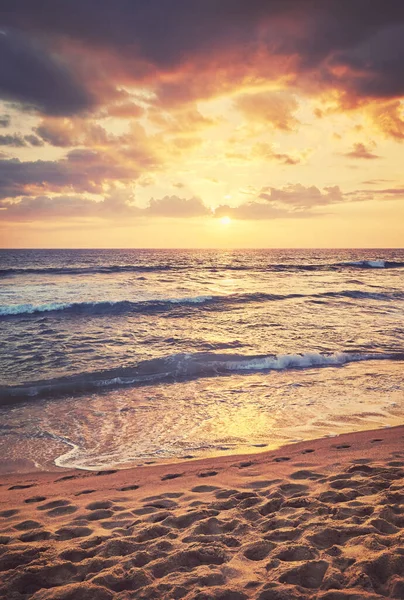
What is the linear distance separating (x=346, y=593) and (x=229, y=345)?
11.5 meters

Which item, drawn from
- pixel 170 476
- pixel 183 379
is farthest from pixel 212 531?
pixel 183 379

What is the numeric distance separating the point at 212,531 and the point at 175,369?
7952mm

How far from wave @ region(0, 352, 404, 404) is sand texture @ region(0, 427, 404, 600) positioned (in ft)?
14.4

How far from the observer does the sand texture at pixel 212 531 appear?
10.1ft

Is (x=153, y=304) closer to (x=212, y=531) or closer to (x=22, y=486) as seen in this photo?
(x=22, y=486)

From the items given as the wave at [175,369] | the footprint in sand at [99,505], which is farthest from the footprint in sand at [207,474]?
the wave at [175,369]

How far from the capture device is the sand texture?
3072mm

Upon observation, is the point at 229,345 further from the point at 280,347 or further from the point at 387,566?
the point at 387,566

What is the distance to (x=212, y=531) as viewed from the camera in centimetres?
387

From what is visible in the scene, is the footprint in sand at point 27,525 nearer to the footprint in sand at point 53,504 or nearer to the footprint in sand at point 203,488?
the footprint in sand at point 53,504

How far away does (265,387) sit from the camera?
392 inches

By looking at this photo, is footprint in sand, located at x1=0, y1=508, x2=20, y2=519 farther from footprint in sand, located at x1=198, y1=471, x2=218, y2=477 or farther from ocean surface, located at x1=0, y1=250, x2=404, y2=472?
footprint in sand, located at x1=198, y1=471, x2=218, y2=477

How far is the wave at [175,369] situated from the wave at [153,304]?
1019 centimetres

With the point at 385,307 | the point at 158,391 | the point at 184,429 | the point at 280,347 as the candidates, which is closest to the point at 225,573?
the point at 184,429
